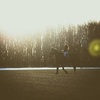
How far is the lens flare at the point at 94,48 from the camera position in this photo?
144 feet

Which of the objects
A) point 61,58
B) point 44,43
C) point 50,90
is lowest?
point 50,90

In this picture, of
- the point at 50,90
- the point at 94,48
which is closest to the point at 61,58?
the point at 50,90

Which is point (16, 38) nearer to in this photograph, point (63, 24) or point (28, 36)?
point (28, 36)

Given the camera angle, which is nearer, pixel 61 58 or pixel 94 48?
pixel 61 58

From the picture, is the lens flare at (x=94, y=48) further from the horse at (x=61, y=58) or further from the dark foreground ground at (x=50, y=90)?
the dark foreground ground at (x=50, y=90)

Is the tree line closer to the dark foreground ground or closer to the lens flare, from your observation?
the lens flare

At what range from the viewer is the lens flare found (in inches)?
1734

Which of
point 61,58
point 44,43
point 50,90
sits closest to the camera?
point 50,90

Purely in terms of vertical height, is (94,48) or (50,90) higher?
(94,48)

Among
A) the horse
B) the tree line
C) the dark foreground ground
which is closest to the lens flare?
the tree line

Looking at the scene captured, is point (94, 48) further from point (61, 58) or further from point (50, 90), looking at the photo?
point (50, 90)

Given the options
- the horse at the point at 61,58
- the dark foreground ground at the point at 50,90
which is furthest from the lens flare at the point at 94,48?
the dark foreground ground at the point at 50,90

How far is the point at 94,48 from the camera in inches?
1780

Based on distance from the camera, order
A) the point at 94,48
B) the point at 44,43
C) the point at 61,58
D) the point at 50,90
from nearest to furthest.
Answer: the point at 50,90 < the point at 61,58 < the point at 94,48 < the point at 44,43
